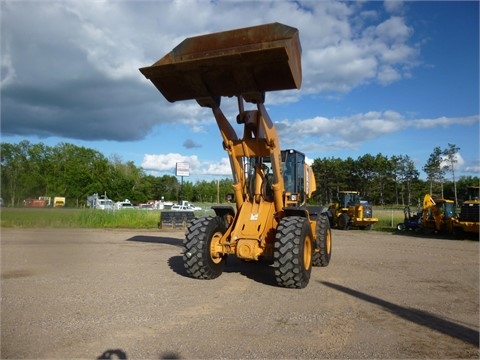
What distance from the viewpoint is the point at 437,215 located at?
73.3 ft

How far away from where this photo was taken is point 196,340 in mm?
4648

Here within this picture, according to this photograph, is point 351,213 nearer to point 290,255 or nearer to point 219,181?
point 290,255

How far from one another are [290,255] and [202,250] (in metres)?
1.79

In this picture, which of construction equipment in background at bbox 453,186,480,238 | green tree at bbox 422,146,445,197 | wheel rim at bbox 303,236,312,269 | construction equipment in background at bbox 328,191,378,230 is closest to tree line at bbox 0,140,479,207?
green tree at bbox 422,146,445,197

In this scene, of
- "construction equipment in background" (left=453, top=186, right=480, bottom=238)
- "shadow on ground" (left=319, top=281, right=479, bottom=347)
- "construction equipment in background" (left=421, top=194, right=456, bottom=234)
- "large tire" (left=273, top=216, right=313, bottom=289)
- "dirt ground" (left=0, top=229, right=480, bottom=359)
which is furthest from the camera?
"construction equipment in background" (left=421, top=194, right=456, bottom=234)

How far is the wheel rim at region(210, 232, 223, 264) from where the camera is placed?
26.2ft

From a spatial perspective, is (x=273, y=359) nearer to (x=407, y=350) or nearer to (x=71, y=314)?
(x=407, y=350)

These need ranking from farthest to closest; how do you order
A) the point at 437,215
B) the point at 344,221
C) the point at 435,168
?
1. the point at 435,168
2. the point at 344,221
3. the point at 437,215

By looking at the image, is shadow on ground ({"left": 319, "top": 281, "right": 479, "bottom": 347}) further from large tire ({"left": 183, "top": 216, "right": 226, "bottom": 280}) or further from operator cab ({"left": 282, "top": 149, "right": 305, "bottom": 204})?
operator cab ({"left": 282, "top": 149, "right": 305, "bottom": 204})

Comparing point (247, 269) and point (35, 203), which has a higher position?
point (35, 203)

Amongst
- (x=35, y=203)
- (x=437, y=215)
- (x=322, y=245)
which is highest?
(x=35, y=203)

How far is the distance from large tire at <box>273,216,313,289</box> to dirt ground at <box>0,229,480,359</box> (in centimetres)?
22

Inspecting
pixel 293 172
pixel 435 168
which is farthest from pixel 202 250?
pixel 435 168


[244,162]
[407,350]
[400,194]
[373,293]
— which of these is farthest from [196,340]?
[400,194]
